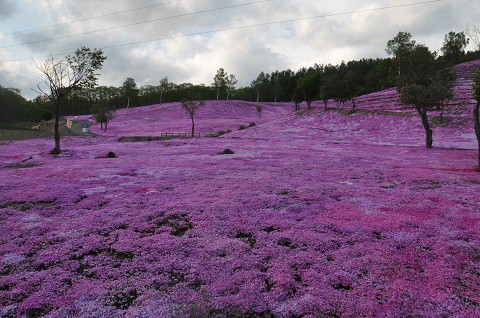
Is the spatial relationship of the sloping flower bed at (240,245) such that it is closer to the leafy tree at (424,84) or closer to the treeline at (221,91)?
the leafy tree at (424,84)

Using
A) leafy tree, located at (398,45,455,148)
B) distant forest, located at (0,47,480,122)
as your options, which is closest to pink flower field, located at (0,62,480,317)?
leafy tree, located at (398,45,455,148)

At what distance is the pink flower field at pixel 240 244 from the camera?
6.11 meters

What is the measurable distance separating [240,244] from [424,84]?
136 feet

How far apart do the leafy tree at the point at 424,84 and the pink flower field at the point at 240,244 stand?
18.3 metres

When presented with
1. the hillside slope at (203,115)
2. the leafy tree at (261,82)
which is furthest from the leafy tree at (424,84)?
the leafy tree at (261,82)

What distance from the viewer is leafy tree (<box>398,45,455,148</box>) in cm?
3356

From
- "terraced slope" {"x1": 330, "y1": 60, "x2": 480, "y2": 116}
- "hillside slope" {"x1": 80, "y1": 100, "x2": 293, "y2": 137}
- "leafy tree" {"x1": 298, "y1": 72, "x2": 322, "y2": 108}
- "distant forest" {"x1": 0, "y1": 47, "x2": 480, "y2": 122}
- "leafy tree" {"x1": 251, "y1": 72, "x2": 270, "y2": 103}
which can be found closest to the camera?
"terraced slope" {"x1": 330, "y1": 60, "x2": 480, "y2": 116}

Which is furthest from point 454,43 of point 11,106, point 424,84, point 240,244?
point 11,106

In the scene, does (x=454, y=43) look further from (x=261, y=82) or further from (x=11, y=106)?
(x=11, y=106)

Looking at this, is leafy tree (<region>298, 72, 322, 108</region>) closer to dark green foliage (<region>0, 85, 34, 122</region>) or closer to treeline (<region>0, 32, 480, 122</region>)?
treeline (<region>0, 32, 480, 122</region>)

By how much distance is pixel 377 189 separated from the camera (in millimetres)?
15633

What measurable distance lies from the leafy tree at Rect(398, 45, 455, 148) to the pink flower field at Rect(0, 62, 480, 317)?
1826 cm

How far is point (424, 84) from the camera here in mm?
38656

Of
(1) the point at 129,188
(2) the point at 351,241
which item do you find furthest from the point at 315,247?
(1) the point at 129,188
